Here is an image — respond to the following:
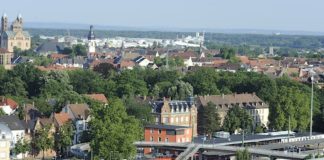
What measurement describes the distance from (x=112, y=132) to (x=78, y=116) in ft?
34.6

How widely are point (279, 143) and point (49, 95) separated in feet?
69.0

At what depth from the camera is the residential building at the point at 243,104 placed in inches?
2503

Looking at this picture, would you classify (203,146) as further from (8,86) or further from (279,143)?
(8,86)

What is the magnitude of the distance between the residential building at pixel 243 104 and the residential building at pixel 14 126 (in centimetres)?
1581

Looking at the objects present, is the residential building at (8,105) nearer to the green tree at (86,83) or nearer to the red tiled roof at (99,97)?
the red tiled roof at (99,97)

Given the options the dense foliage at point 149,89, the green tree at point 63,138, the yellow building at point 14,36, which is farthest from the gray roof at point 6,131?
the yellow building at point 14,36

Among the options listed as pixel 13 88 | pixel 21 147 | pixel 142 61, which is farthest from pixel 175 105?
pixel 142 61

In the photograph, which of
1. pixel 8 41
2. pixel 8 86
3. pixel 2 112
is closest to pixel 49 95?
pixel 8 86

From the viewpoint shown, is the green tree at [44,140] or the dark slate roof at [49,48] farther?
the dark slate roof at [49,48]

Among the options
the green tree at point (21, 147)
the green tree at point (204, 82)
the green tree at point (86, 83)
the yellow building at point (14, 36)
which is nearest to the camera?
the green tree at point (21, 147)

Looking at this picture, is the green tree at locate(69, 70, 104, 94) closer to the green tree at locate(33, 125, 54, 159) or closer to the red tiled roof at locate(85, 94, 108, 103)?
the red tiled roof at locate(85, 94, 108, 103)

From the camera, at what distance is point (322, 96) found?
70312mm

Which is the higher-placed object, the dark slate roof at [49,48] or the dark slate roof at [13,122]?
the dark slate roof at [13,122]

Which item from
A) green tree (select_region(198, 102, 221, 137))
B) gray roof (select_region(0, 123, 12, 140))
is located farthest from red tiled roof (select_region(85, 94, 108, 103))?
gray roof (select_region(0, 123, 12, 140))
